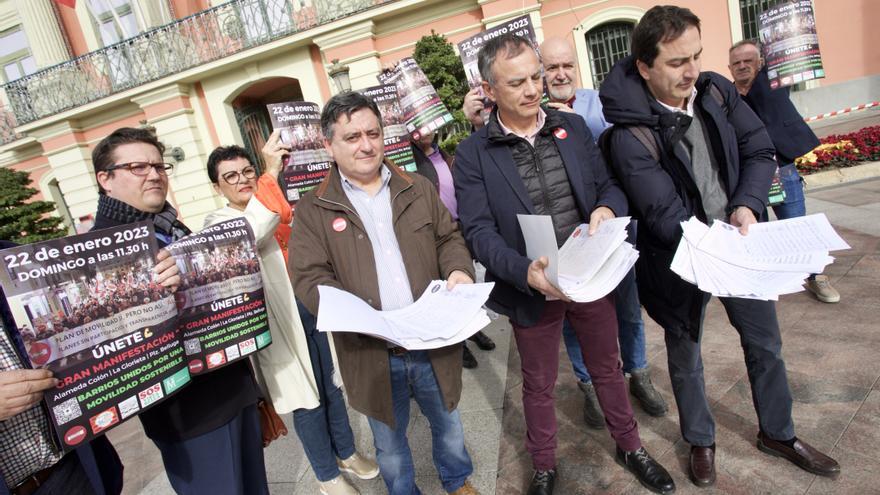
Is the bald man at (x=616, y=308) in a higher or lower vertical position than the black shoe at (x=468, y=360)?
higher

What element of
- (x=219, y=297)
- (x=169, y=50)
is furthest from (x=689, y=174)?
(x=169, y=50)

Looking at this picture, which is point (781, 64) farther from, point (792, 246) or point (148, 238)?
point (148, 238)

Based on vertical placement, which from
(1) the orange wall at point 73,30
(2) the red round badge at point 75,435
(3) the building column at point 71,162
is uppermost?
(1) the orange wall at point 73,30

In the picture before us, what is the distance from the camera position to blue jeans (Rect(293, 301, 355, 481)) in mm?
2488

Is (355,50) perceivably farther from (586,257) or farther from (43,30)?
(586,257)

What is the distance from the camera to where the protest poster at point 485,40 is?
2811 mm

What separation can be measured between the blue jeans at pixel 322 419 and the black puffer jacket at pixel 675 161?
5.81 feet

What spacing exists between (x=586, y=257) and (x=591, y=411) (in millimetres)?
1456

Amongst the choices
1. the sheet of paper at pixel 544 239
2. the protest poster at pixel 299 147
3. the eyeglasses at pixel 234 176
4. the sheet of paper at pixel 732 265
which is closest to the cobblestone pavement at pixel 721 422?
the sheet of paper at pixel 732 265

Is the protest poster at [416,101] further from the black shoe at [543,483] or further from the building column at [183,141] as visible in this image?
the building column at [183,141]

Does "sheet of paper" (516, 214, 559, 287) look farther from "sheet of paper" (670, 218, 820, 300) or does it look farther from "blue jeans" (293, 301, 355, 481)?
"blue jeans" (293, 301, 355, 481)

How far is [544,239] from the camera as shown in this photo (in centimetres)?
159

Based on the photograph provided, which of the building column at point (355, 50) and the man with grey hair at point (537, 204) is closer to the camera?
the man with grey hair at point (537, 204)

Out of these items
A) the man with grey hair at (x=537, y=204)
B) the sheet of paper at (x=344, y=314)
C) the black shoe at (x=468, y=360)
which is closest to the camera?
the sheet of paper at (x=344, y=314)
